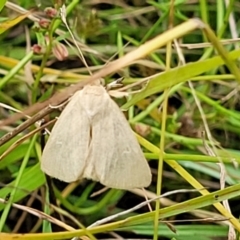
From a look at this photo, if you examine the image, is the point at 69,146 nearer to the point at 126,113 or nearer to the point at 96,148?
the point at 96,148

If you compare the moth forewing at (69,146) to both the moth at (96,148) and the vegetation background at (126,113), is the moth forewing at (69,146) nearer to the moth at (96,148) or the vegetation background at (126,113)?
the moth at (96,148)

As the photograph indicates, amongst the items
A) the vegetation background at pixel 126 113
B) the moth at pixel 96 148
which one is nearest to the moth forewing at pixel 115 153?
the moth at pixel 96 148

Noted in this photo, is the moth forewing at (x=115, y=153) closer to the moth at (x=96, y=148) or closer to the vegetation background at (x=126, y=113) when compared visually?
the moth at (x=96, y=148)

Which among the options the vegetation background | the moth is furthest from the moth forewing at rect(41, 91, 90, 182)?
the vegetation background

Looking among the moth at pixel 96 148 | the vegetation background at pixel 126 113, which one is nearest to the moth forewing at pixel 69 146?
the moth at pixel 96 148

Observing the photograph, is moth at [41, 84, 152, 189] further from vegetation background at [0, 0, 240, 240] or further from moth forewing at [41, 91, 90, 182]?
vegetation background at [0, 0, 240, 240]

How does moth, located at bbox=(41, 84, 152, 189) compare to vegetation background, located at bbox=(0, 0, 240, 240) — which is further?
vegetation background, located at bbox=(0, 0, 240, 240)

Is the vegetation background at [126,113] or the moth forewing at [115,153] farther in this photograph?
the vegetation background at [126,113]
